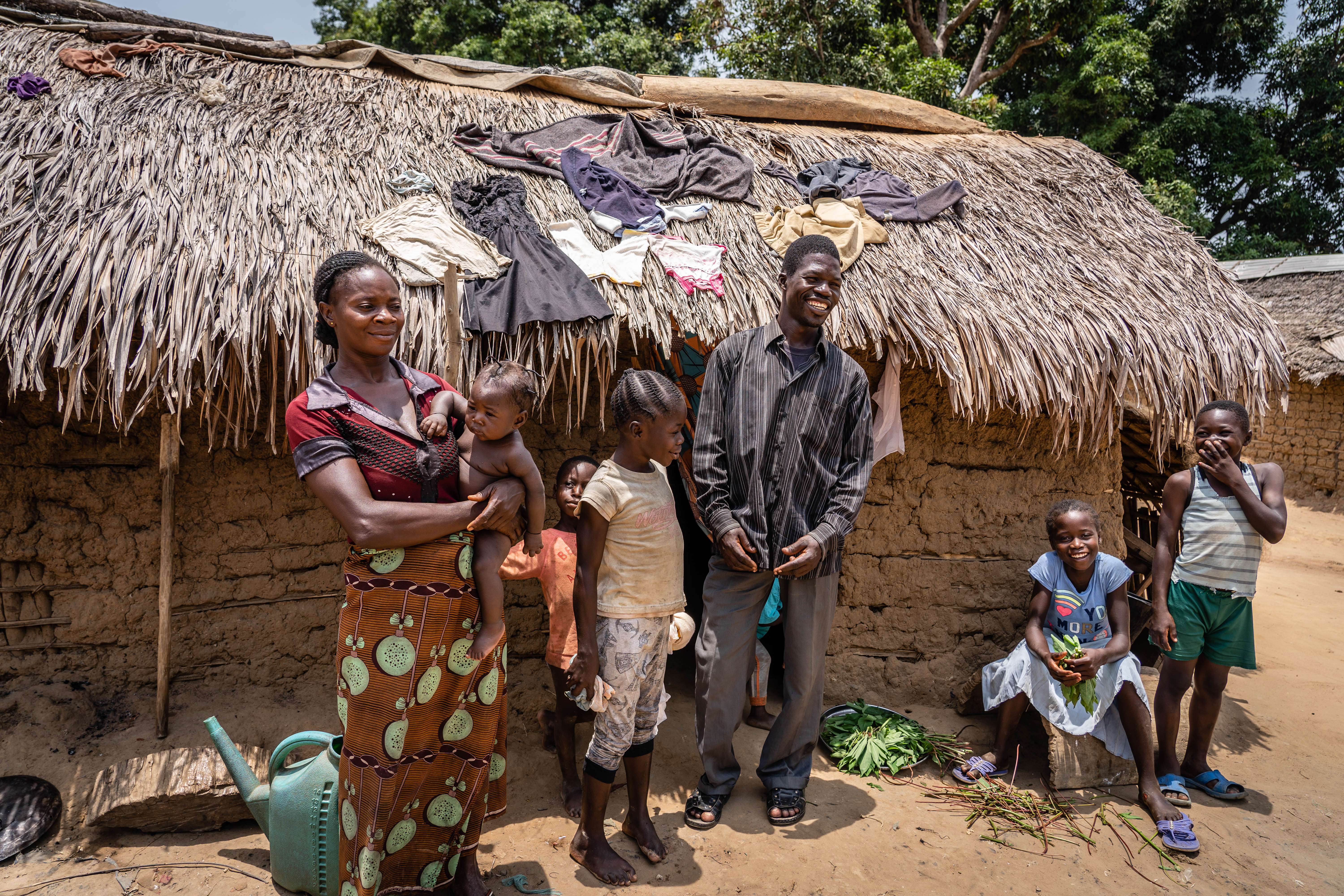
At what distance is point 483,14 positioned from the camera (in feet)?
40.1

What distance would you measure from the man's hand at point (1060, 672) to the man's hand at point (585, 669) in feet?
6.60

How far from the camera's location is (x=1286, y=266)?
10.5 m

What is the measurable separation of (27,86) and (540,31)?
9146 mm

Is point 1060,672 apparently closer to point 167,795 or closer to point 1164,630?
point 1164,630

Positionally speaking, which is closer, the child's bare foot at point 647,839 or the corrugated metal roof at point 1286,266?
the child's bare foot at point 647,839

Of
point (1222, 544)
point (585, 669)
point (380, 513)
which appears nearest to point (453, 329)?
point (380, 513)

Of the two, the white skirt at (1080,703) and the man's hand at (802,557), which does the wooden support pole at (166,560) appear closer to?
the man's hand at (802,557)

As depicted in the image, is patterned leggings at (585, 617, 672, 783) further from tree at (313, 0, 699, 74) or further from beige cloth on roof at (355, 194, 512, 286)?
tree at (313, 0, 699, 74)

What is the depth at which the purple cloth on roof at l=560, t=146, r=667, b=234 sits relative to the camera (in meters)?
3.84

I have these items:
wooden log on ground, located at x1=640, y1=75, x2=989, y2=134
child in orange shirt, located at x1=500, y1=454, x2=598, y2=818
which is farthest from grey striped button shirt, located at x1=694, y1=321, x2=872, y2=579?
wooden log on ground, located at x1=640, y1=75, x2=989, y2=134

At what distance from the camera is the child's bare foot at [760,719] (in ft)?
11.9

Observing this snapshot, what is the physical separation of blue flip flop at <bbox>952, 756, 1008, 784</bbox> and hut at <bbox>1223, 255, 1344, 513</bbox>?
7215 mm

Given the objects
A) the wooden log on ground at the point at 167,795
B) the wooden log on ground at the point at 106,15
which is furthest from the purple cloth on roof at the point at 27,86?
the wooden log on ground at the point at 167,795

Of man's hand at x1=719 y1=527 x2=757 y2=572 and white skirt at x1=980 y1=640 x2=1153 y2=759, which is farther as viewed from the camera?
white skirt at x1=980 y1=640 x2=1153 y2=759
